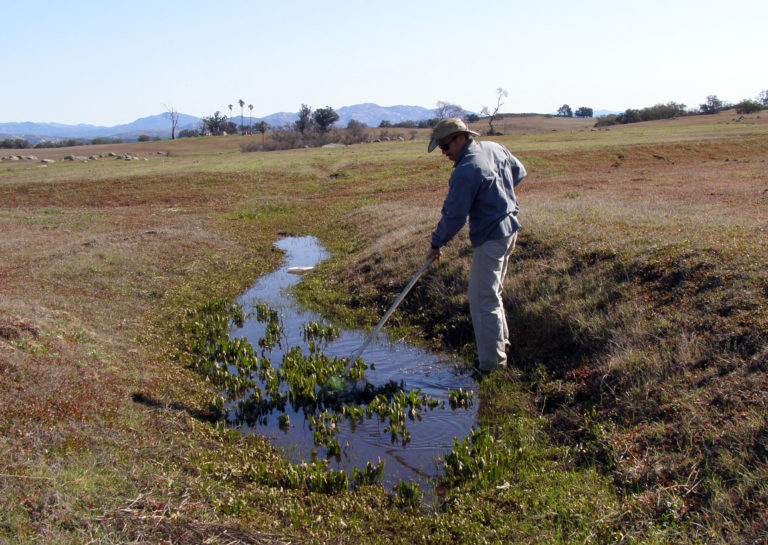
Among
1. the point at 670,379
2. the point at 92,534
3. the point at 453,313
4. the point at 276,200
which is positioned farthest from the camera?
the point at 276,200

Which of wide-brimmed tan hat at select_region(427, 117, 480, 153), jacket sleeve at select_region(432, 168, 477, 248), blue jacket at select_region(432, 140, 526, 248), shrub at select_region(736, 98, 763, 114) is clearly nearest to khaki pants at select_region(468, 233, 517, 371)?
blue jacket at select_region(432, 140, 526, 248)

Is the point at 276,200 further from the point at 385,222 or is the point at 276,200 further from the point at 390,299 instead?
the point at 390,299

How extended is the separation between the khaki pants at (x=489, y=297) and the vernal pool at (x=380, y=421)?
48 cm

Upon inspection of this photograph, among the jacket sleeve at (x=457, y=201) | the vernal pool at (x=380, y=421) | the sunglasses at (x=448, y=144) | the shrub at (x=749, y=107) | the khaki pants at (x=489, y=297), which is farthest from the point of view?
the shrub at (x=749, y=107)

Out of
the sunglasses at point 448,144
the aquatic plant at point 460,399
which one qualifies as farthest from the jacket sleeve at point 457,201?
the aquatic plant at point 460,399

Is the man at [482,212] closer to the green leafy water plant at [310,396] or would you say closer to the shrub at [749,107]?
the green leafy water plant at [310,396]

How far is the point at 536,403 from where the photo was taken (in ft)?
21.0

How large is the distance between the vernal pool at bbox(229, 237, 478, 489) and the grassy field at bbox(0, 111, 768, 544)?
0.32 meters

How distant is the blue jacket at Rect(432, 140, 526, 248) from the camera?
6.40 m

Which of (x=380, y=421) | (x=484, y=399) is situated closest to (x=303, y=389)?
(x=380, y=421)

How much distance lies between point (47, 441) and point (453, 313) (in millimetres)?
6156

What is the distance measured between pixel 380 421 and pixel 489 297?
195 cm

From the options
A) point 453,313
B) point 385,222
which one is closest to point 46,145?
point 385,222

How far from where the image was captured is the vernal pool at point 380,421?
5703mm
